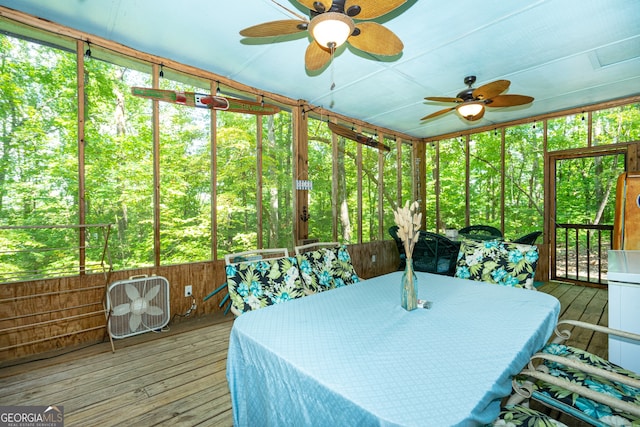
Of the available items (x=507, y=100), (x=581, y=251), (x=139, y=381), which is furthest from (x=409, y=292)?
(x=581, y=251)

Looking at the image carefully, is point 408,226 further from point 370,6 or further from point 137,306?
point 137,306

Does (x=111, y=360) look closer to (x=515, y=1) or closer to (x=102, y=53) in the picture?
(x=102, y=53)

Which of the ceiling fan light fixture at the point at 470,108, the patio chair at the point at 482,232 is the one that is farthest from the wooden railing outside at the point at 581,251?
the ceiling fan light fixture at the point at 470,108

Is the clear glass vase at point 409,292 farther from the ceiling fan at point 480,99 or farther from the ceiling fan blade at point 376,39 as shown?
the ceiling fan at point 480,99

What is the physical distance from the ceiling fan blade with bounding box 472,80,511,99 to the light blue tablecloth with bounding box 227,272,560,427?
1984 millimetres

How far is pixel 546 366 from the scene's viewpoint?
141cm

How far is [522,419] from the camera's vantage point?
1.01 m

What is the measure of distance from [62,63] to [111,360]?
2.74 metres

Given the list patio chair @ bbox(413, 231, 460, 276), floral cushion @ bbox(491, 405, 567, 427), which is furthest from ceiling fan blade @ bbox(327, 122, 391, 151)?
floral cushion @ bbox(491, 405, 567, 427)

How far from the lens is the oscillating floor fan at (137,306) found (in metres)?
2.74

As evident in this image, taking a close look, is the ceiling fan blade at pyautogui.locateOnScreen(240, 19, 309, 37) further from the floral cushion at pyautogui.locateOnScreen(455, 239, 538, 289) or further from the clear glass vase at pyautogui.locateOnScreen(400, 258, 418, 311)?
the floral cushion at pyautogui.locateOnScreen(455, 239, 538, 289)

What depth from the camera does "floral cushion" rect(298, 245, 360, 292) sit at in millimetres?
2064

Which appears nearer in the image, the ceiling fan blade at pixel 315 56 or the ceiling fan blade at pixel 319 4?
the ceiling fan blade at pixel 319 4

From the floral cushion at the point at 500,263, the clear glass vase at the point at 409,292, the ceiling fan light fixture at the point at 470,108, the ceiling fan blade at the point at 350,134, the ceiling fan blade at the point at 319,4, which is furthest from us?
the ceiling fan blade at the point at 350,134
